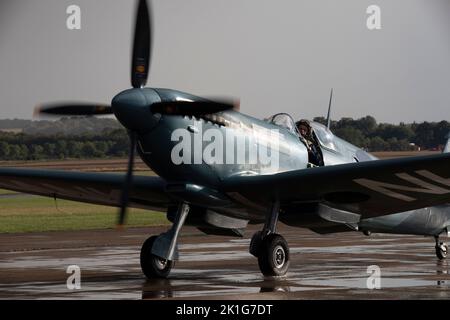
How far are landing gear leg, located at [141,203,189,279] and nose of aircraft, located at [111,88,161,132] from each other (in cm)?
217

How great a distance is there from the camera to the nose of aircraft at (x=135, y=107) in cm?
1441

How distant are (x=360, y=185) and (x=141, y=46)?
161 inches

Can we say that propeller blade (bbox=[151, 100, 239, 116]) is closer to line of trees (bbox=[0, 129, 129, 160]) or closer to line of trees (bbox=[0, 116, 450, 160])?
line of trees (bbox=[0, 116, 450, 160])

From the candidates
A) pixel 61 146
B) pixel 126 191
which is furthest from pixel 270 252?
pixel 61 146

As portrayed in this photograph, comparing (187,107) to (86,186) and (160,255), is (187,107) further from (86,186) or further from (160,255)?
(86,186)

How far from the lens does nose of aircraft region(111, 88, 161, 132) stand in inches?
567

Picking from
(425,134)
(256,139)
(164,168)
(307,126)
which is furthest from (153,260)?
(425,134)

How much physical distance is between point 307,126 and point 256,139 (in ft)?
5.17

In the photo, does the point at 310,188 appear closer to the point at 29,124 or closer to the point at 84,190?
the point at 84,190

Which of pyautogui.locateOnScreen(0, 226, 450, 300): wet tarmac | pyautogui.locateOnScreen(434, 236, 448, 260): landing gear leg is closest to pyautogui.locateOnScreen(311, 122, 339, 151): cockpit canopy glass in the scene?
pyautogui.locateOnScreen(0, 226, 450, 300): wet tarmac

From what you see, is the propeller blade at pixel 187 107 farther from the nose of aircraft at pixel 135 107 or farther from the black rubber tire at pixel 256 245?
the black rubber tire at pixel 256 245

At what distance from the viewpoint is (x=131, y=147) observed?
1501cm
